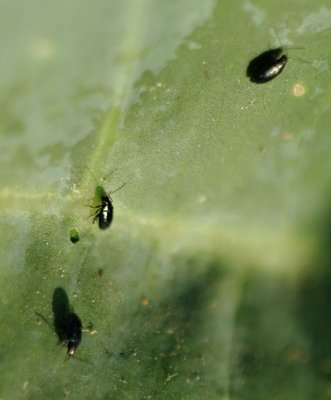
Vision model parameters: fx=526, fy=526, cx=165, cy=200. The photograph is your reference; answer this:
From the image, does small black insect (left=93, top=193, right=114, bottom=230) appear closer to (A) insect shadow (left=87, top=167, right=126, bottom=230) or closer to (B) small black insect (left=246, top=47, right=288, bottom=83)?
(A) insect shadow (left=87, top=167, right=126, bottom=230)

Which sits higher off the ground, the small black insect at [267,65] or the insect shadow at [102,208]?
the small black insect at [267,65]

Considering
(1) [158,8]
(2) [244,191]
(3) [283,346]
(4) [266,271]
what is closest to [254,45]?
(1) [158,8]

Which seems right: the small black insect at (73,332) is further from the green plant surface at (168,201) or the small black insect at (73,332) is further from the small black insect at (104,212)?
the small black insect at (104,212)

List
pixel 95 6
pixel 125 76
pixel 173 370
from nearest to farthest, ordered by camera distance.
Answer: pixel 95 6 → pixel 125 76 → pixel 173 370

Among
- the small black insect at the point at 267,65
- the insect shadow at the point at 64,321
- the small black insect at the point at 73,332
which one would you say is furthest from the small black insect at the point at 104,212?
the small black insect at the point at 267,65

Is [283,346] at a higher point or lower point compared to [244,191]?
lower

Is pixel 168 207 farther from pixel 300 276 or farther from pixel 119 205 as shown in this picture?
pixel 300 276

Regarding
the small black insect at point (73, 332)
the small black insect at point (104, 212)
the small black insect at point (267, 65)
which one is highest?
the small black insect at point (267, 65)
